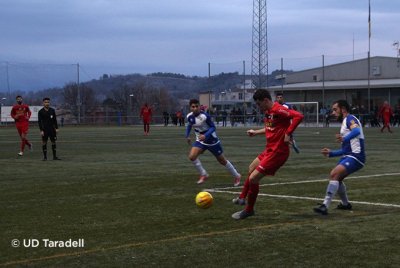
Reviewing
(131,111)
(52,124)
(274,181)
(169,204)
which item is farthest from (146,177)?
(131,111)

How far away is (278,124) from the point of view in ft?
32.6

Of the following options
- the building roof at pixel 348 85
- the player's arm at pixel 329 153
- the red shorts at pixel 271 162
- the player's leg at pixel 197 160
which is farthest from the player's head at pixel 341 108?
the building roof at pixel 348 85

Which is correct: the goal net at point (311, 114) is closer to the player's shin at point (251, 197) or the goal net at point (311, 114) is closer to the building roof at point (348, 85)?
the building roof at point (348, 85)

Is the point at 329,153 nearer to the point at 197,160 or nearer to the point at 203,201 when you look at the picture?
the point at 203,201

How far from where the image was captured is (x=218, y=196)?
11.9 m

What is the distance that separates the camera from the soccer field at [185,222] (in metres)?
7.12

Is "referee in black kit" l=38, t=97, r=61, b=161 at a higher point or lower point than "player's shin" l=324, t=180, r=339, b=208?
higher

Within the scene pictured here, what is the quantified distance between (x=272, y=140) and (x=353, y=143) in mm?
1300

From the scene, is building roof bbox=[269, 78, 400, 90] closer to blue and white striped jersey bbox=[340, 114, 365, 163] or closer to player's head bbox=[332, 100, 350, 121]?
player's head bbox=[332, 100, 350, 121]

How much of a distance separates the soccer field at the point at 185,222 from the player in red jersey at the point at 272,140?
1.33 feet

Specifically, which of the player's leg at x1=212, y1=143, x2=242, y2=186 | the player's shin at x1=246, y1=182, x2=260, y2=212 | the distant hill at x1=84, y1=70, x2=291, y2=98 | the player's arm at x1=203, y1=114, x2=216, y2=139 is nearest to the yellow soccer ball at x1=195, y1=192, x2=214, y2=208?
the player's shin at x1=246, y1=182, x2=260, y2=212

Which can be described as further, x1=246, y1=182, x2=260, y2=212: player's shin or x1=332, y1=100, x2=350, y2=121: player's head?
x1=332, y1=100, x2=350, y2=121: player's head

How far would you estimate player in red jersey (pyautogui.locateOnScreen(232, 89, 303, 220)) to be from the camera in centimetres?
971

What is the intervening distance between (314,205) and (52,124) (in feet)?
41.3
